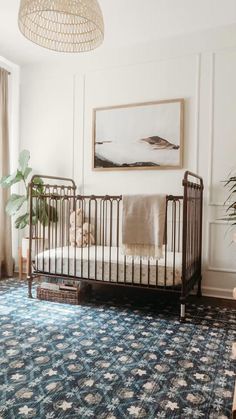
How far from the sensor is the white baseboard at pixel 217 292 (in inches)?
127

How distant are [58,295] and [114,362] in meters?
1.29

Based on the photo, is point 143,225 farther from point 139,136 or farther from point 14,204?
point 14,204

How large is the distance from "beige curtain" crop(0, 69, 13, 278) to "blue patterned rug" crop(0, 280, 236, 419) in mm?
1209

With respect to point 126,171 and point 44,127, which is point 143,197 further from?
point 44,127

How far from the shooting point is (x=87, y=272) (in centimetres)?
299

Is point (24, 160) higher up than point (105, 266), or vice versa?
point (24, 160)

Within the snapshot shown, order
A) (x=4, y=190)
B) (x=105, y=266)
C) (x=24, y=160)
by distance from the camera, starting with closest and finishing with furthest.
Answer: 1. (x=105, y=266)
2. (x=24, y=160)
3. (x=4, y=190)

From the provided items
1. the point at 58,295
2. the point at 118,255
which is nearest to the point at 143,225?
the point at 118,255

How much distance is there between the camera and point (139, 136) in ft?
11.6

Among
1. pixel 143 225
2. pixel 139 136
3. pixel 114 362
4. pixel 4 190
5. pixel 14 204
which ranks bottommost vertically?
pixel 114 362

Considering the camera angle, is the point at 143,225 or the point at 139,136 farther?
the point at 139,136

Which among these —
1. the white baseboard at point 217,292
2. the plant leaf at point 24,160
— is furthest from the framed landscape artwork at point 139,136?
the white baseboard at point 217,292

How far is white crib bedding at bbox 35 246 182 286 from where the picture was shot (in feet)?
9.05

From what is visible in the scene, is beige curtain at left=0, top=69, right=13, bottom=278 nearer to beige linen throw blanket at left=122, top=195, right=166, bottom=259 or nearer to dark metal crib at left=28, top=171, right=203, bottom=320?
dark metal crib at left=28, top=171, right=203, bottom=320
